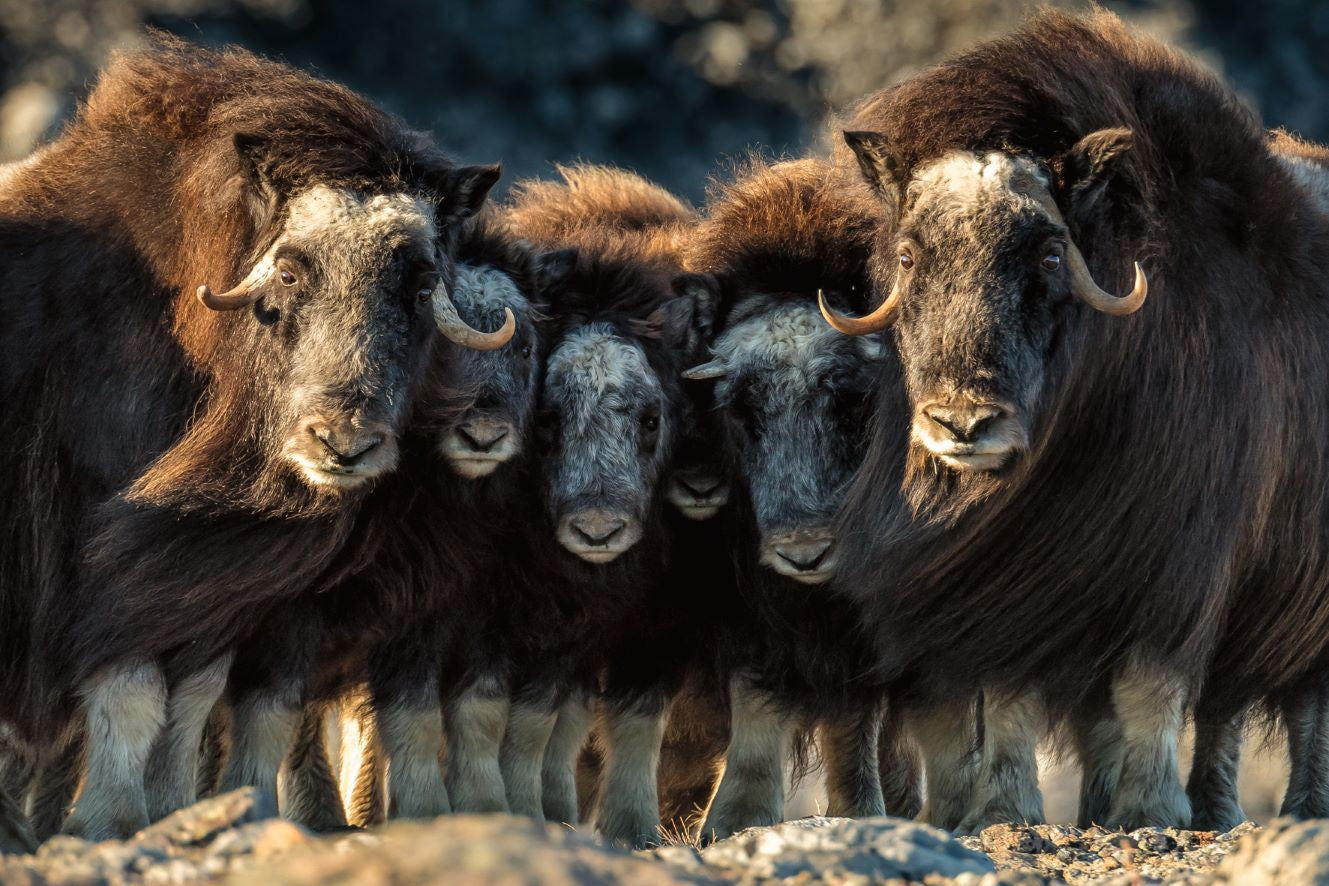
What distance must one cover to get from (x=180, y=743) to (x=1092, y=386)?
2.67 metres

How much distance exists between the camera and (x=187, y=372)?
17.3ft

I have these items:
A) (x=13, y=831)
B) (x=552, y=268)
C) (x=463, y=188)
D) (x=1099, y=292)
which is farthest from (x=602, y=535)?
(x=13, y=831)

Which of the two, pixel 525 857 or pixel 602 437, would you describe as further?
pixel 602 437

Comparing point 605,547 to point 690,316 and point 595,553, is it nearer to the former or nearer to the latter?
point 595,553

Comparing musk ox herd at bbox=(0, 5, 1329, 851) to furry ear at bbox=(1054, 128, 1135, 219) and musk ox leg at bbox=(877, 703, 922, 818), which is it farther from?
musk ox leg at bbox=(877, 703, 922, 818)

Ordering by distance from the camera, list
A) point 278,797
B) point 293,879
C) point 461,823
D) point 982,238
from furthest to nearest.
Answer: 1. point 278,797
2. point 982,238
3. point 461,823
4. point 293,879

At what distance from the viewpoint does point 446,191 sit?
5406 mm

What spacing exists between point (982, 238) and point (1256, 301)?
2.96ft

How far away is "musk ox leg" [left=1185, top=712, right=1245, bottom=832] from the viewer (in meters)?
6.23

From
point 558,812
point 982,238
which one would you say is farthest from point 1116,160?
point 558,812

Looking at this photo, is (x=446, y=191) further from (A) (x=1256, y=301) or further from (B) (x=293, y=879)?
(B) (x=293, y=879)

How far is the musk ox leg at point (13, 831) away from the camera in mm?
5184

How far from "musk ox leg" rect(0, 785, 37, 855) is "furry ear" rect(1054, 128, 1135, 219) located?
331 centimetres

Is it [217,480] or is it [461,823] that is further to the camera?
[217,480]
